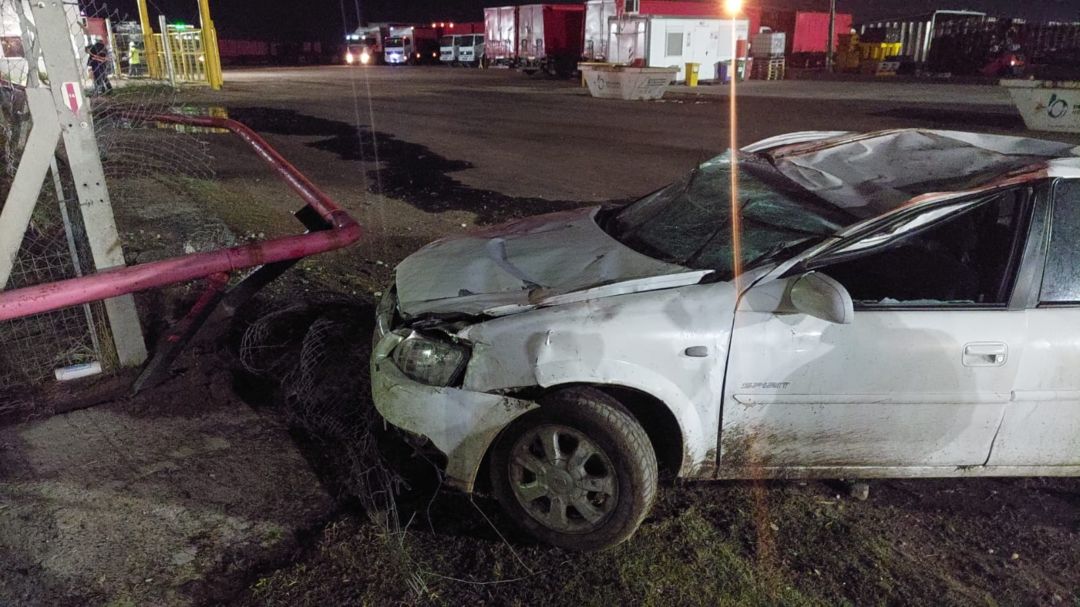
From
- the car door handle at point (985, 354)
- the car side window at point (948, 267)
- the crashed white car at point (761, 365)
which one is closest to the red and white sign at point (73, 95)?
the crashed white car at point (761, 365)

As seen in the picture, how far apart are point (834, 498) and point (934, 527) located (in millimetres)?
398

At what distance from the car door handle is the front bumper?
5.36 feet

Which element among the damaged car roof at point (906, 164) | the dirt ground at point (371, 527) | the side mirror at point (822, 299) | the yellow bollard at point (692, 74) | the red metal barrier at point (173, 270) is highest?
the damaged car roof at point (906, 164)

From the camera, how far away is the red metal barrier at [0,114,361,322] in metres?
3.27

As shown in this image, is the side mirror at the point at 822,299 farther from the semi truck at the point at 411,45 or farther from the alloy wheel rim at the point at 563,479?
the semi truck at the point at 411,45

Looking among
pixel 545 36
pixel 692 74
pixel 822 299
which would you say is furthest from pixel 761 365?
pixel 545 36

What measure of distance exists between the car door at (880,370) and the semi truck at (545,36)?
35498 mm

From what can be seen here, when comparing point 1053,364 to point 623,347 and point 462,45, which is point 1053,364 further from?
point 462,45

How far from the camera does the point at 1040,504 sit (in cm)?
327

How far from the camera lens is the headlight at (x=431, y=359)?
2.84 metres

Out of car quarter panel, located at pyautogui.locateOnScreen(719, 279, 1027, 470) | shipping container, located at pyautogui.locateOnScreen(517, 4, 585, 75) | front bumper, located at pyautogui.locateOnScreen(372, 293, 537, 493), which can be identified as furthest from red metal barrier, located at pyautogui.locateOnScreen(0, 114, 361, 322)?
shipping container, located at pyautogui.locateOnScreen(517, 4, 585, 75)

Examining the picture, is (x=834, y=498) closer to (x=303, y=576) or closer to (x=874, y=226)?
(x=874, y=226)

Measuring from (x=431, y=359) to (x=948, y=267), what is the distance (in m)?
2.24

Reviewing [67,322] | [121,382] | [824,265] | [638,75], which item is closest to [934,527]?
[824,265]
